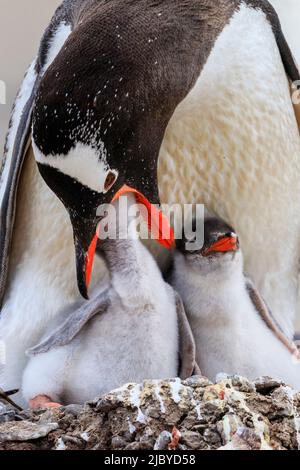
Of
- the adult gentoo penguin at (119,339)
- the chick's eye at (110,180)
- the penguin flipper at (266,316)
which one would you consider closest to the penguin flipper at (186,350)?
the adult gentoo penguin at (119,339)

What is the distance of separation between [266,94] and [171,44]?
19 cm

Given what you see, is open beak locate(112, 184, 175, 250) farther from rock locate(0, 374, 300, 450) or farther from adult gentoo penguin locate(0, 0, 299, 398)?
rock locate(0, 374, 300, 450)

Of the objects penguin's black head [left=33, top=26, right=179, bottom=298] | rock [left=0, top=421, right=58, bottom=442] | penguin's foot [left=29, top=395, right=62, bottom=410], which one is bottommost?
rock [left=0, top=421, right=58, bottom=442]

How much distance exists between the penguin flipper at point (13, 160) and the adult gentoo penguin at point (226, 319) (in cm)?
22

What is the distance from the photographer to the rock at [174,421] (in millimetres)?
756

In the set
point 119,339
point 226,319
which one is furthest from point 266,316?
point 119,339

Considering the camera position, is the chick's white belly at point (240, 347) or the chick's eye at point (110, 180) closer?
the chick's eye at point (110, 180)

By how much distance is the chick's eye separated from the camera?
879 mm

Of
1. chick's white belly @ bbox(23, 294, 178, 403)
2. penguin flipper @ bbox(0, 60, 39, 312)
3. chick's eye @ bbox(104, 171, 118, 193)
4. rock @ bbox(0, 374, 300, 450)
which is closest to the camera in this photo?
rock @ bbox(0, 374, 300, 450)

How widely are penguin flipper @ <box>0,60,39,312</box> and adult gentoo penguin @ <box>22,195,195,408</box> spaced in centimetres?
15

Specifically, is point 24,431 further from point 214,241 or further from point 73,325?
point 214,241

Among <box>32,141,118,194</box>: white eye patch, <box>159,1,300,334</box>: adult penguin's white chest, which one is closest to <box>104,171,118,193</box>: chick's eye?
<box>32,141,118,194</box>: white eye patch

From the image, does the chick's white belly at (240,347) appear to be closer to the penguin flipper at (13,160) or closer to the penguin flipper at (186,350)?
the penguin flipper at (186,350)

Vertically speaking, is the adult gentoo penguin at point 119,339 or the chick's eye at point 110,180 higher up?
the chick's eye at point 110,180
